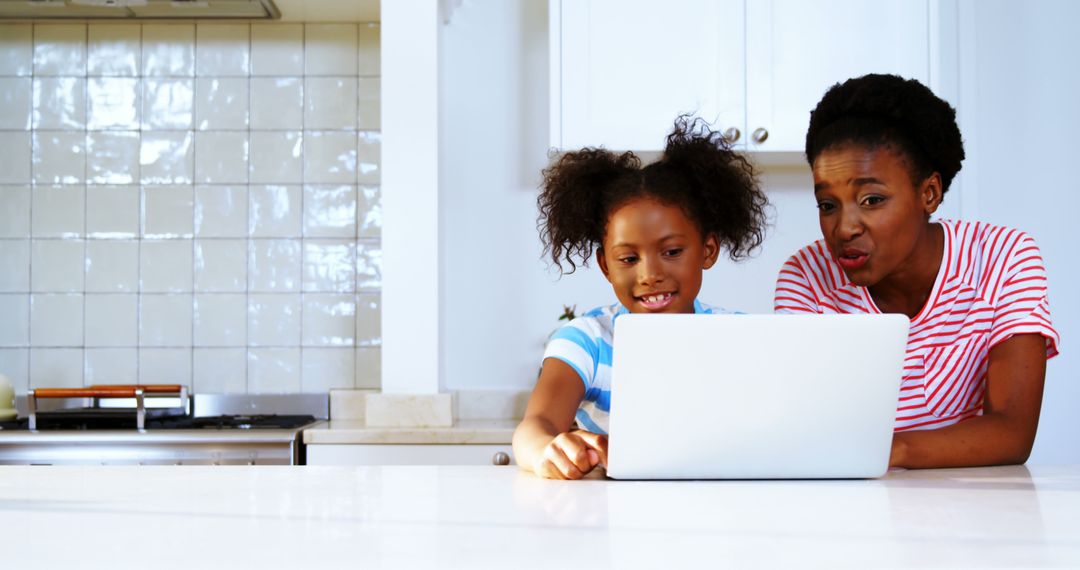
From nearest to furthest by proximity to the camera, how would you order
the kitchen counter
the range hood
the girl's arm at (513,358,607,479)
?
1. the girl's arm at (513,358,607,479)
2. the kitchen counter
3. the range hood

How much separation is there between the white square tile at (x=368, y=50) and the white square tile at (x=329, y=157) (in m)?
0.18

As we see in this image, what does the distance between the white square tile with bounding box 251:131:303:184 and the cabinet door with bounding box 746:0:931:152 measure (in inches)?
Answer: 47.1

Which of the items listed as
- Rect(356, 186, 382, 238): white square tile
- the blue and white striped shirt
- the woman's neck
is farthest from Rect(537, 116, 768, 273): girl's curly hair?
Rect(356, 186, 382, 238): white square tile

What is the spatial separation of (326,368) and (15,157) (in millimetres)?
1008

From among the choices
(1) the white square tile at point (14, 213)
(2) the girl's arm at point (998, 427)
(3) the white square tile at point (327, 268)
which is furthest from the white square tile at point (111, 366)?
(2) the girl's arm at point (998, 427)

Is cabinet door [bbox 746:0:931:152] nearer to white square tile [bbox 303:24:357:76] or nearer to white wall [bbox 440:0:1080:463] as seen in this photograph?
white wall [bbox 440:0:1080:463]

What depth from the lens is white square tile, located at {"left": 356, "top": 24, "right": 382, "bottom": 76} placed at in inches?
104

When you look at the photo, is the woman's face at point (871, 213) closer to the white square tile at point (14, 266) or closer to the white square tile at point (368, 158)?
the white square tile at point (368, 158)

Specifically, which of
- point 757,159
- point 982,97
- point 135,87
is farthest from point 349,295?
point 982,97

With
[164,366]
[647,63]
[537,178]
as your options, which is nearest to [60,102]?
[164,366]

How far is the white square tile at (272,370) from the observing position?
2.61m

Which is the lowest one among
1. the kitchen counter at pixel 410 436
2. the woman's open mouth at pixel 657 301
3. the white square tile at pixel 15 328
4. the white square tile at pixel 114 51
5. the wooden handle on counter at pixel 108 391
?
the kitchen counter at pixel 410 436

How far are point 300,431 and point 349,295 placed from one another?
0.57 meters

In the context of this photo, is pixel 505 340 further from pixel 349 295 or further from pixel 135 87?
pixel 135 87
